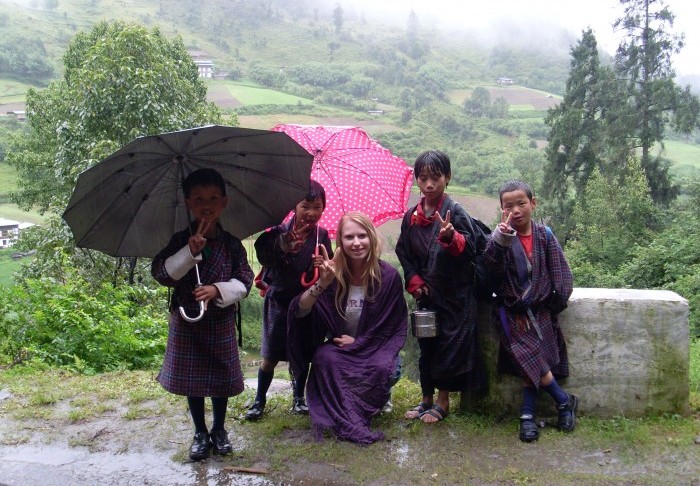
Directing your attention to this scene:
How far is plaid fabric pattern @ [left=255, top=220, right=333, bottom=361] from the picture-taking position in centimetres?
370

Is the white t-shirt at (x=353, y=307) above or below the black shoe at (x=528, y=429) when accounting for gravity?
above

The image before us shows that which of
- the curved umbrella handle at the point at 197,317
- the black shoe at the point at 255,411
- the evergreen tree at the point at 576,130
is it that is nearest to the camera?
the curved umbrella handle at the point at 197,317

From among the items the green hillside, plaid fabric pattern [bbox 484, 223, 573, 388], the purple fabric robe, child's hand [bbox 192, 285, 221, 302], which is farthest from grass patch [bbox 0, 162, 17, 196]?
plaid fabric pattern [bbox 484, 223, 573, 388]

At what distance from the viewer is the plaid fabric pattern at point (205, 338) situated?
3326 millimetres

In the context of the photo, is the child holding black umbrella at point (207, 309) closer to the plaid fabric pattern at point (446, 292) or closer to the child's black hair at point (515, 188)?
the plaid fabric pattern at point (446, 292)

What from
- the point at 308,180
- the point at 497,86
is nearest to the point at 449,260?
the point at 308,180

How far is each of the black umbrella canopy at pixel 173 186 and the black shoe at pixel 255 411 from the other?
49.6 inches

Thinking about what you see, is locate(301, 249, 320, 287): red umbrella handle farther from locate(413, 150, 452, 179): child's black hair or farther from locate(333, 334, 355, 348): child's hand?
locate(413, 150, 452, 179): child's black hair

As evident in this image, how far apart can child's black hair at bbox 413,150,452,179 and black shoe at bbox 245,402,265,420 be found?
185 centimetres

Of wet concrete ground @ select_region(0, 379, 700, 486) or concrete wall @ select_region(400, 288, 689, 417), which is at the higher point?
concrete wall @ select_region(400, 288, 689, 417)

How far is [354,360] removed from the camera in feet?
12.2

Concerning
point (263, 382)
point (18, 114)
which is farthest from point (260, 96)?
point (263, 382)

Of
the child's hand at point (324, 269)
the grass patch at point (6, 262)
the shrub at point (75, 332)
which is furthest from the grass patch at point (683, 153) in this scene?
the child's hand at point (324, 269)

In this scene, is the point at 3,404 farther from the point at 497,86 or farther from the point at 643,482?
the point at 497,86
